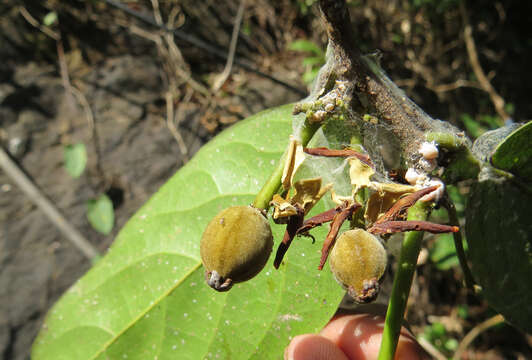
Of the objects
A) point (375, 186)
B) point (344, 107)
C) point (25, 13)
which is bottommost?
point (375, 186)

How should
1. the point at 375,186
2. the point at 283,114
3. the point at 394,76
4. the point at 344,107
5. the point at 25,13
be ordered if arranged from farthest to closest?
1. the point at 394,76
2. the point at 25,13
3. the point at 283,114
4. the point at 344,107
5. the point at 375,186

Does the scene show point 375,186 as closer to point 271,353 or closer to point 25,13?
point 271,353

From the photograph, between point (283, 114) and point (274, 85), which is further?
point (274, 85)

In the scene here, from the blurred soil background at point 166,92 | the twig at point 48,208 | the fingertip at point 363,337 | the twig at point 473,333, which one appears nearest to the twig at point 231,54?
the blurred soil background at point 166,92

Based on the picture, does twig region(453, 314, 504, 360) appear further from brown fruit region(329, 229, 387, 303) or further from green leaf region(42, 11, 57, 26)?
green leaf region(42, 11, 57, 26)

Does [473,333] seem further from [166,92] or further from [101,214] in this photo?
[166,92]

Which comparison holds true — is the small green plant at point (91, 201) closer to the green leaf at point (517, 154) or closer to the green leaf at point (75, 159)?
the green leaf at point (75, 159)

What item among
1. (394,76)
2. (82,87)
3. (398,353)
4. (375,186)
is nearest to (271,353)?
(398,353)

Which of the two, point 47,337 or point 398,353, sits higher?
point 47,337
